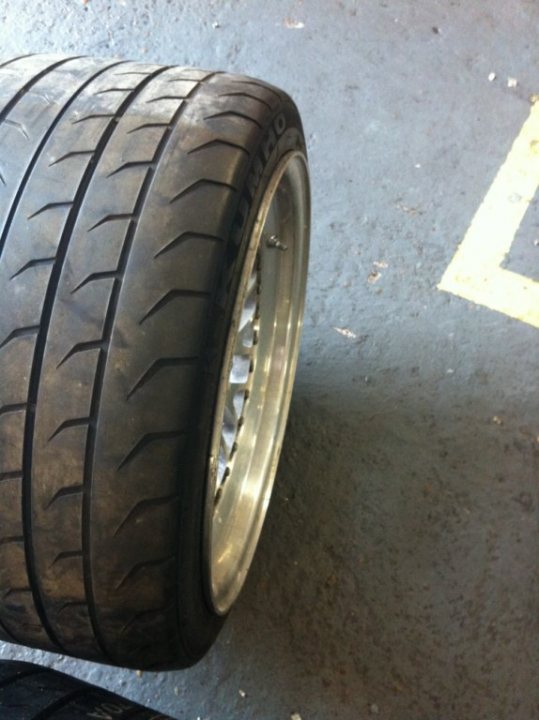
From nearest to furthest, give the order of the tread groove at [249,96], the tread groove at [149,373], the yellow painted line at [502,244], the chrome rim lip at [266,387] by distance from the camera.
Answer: the tread groove at [149,373]
the tread groove at [249,96]
the chrome rim lip at [266,387]
the yellow painted line at [502,244]

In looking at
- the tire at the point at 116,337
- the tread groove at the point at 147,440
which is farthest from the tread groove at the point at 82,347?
the tread groove at the point at 147,440

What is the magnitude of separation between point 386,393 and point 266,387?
277mm

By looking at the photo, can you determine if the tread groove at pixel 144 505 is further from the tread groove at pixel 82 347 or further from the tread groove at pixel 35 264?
the tread groove at pixel 35 264

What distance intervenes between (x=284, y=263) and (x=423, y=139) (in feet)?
2.20

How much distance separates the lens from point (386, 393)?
1.62m

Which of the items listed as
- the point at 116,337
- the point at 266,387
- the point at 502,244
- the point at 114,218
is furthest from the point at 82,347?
the point at 502,244

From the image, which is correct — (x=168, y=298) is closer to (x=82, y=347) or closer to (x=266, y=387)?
(x=82, y=347)

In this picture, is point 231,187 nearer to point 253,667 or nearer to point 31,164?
point 31,164

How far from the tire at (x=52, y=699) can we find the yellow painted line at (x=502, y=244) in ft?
3.59

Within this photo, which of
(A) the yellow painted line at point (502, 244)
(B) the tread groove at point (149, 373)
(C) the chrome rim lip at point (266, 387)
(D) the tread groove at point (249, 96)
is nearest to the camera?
(B) the tread groove at point (149, 373)

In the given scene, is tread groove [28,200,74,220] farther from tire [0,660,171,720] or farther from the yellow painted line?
the yellow painted line

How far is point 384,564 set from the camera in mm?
1486

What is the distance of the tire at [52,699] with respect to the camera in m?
1.04

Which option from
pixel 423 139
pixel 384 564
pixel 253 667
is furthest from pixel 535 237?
pixel 253 667
